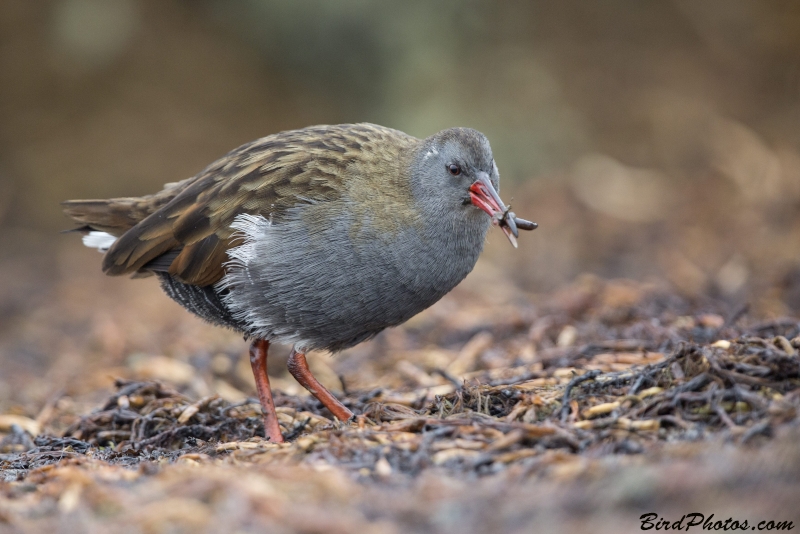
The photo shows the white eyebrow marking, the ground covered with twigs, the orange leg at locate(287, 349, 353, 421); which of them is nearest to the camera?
the ground covered with twigs

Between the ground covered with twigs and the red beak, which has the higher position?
the red beak

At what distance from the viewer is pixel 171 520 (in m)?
2.99

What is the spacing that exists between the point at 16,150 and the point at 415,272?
30.7 ft

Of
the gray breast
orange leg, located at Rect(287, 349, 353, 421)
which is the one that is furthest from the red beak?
orange leg, located at Rect(287, 349, 353, 421)

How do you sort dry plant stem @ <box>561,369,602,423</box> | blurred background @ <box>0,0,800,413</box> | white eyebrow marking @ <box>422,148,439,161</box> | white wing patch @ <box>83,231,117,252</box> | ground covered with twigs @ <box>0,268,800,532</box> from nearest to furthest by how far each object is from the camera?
ground covered with twigs @ <box>0,268,800,532</box> < dry plant stem @ <box>561,369,602,423</box> < white eyebrow marking @ <box>422,148,439,161</box> < white wing patch @ <box>83,231,117,252</box> < blurred background @ <box>0,0,800,413</box>

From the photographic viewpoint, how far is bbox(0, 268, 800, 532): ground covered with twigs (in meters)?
2.93

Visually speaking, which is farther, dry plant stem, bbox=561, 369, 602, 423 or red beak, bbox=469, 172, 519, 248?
red beak, bbox=469, 172, 519, 248

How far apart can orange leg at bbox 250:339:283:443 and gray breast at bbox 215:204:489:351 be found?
36 centimetres

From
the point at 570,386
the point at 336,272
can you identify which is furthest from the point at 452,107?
the point at 570,386

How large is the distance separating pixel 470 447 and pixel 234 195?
2558mm

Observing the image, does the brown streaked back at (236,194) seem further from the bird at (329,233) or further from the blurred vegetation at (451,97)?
the blurred vegetation at (451,97)

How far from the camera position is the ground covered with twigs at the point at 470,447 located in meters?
2.93

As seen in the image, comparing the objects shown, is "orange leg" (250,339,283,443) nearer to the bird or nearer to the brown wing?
the bird

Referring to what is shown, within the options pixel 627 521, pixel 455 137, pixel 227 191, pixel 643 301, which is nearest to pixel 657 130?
pixel 643 301
